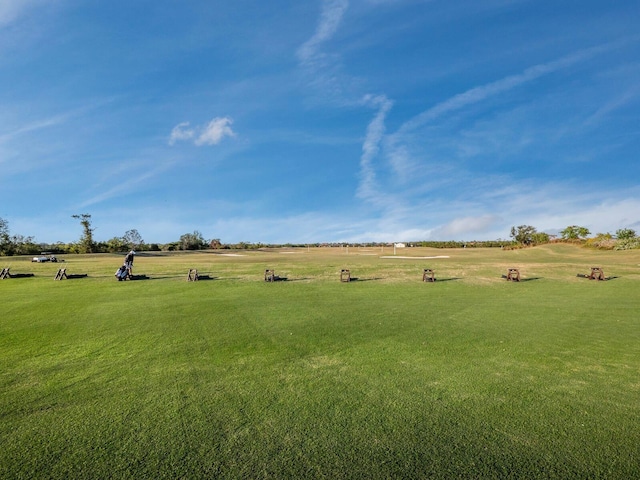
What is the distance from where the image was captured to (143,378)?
21.6 feet

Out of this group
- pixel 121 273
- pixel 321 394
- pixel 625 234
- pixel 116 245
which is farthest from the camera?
pixel 116 245

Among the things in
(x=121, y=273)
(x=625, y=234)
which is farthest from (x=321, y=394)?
(x=625, y=234)

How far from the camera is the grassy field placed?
4.13 m

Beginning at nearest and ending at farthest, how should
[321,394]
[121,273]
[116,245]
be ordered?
[321,394] < [121,273] < [116,245]

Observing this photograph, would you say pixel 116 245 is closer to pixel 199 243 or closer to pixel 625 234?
pixel 199 243

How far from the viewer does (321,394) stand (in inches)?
230

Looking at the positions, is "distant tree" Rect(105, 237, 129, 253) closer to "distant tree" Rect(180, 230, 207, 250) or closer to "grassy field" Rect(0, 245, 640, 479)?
"distant tree" Rect(180, 230, 207, 250)

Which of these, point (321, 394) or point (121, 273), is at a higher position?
point (121, 273)

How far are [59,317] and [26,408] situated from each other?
27.6 ft

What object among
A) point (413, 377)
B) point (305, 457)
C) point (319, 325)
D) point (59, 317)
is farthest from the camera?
point (59, 317)

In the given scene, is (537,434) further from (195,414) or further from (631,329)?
(631,329)

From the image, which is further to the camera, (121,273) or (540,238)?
(540,238)

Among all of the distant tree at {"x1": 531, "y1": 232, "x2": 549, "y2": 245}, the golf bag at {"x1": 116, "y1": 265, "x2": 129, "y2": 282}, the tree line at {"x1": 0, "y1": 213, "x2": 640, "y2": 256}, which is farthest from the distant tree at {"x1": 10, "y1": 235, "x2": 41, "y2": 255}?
the distant tree at {"x1": 531, "y1": 232, "x2": 549, "y2": 245}

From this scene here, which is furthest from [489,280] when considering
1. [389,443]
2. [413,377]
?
[389,443]
